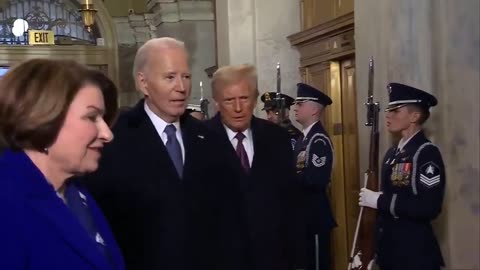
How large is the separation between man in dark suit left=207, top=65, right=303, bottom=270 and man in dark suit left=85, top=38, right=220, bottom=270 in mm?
486

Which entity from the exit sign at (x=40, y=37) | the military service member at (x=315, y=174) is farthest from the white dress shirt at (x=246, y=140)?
the exit sign at (x=40, y=37)

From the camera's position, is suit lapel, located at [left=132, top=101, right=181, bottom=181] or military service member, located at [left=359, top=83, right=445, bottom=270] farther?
military service member, located at [left=359, top=83, right=445, bottom=270]

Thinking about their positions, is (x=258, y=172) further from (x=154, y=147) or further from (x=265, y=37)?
(x=265, y=37)

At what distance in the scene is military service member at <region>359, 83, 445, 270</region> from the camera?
3955 millimetres

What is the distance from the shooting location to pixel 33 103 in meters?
1.74

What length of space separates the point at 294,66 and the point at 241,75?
3.85 meters

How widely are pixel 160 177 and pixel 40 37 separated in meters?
10.1

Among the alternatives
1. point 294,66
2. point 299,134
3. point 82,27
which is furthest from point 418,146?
point 82,27

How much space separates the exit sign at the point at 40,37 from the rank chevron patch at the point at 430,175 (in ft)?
30.5

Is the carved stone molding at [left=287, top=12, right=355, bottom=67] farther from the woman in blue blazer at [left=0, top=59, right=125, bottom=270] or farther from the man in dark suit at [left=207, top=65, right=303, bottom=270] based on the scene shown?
the woman in blue blazer at [left=0, top=59, right=125, bottom=270]

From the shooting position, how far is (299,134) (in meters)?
6.23

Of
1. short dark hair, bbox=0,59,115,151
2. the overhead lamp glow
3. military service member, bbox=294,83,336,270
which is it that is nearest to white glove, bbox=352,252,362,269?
military service member, bbox=294,83,336,270

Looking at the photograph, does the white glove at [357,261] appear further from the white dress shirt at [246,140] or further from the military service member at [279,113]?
the military service member at [279,113]

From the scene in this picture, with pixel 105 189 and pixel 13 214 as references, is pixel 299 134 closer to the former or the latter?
pixel 105 189
